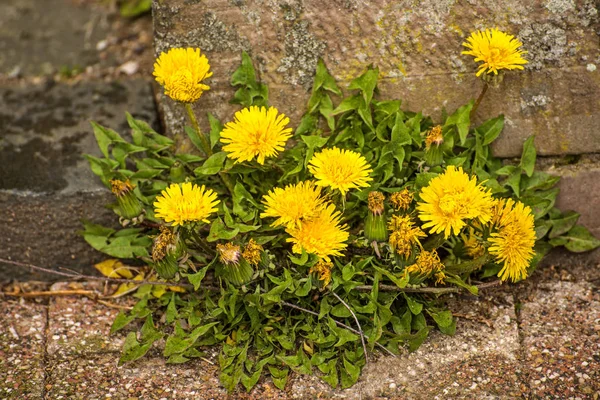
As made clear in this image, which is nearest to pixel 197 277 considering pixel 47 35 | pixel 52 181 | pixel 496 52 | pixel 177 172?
pixel 177 172

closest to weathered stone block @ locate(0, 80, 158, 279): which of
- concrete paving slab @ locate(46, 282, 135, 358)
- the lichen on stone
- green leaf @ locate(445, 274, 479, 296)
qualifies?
concrete paving slab @ locate(46, 282, 135, 358)

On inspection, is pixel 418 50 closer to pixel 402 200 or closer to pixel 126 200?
pixel 402 200

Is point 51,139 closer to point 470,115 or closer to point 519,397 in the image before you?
point 470,115

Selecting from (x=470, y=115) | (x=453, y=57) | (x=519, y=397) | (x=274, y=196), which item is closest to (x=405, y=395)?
(x=519, y=397)

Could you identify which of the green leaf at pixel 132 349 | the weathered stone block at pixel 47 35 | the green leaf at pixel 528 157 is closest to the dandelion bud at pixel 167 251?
the green leaf at pixel 132 349

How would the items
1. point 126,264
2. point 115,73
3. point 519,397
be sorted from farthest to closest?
point 115,73 → point 126,264 → point 519,397

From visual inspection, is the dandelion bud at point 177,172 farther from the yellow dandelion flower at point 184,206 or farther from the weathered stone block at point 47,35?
the weathered stone block at point 47,35
